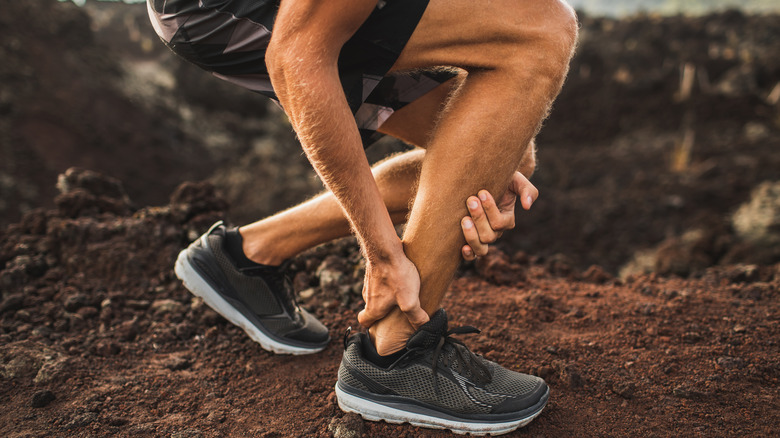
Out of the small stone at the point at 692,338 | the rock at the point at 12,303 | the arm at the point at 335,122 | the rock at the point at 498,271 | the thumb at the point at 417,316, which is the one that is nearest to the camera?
the arm at the point at 335,122

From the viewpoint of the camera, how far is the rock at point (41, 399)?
160 cm

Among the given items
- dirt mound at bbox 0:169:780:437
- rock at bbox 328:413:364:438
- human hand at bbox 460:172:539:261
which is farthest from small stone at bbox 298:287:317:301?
human hand at bbox 460:172:539:261

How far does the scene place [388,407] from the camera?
1474mm

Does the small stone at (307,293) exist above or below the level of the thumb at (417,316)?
below

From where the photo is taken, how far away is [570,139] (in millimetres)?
9547

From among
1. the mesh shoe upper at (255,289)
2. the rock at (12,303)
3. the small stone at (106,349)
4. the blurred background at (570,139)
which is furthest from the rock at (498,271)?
the rock at (12,303)

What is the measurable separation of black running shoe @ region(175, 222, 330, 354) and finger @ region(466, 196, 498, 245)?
0.82 m

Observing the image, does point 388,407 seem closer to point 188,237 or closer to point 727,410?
point 727,410

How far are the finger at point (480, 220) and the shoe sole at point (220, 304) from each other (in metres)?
0.86

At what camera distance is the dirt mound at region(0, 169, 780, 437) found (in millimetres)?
1533

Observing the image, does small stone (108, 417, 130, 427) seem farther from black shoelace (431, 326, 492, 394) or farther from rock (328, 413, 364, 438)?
black shoelace (431, 326, 492, 394)

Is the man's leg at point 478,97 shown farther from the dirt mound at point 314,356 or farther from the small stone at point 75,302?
the small stone at point 75,302

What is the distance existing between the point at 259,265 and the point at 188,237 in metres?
1.22

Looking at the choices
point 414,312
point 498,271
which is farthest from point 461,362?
point 498,271
